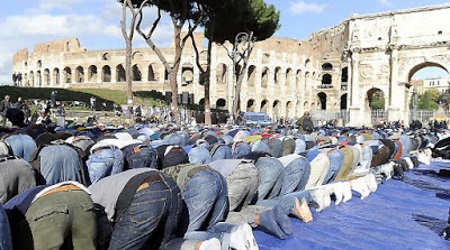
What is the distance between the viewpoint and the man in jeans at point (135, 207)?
3.60 m

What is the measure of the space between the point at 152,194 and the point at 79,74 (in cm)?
5530

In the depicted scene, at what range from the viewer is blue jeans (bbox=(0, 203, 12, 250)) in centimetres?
274

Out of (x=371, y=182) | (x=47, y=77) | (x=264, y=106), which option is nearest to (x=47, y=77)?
(x=47, y=77)

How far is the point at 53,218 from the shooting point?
3008 mm

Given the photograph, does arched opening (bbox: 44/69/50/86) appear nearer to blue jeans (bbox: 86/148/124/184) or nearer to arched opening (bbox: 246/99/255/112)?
arched opening (bbox: 246/99/255/112)

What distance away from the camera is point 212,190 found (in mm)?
4582

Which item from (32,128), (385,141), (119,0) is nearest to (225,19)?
(119,0)

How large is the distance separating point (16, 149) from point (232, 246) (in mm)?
3068

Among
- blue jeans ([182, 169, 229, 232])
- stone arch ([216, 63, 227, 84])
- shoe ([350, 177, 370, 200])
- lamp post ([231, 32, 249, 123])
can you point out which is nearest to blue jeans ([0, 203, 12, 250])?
blue jeans ([182, 169, 229, 232])

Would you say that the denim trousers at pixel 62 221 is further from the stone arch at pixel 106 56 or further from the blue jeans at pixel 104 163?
the stone arch at pixel 106 56

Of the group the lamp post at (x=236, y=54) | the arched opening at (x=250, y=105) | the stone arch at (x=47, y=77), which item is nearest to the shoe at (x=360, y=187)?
the lamp post at (x=236, y=54)

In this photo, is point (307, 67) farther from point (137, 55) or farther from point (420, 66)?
point (137, 55)

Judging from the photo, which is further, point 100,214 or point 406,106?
point 406,106

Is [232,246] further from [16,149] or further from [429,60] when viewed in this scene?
[429,60]
